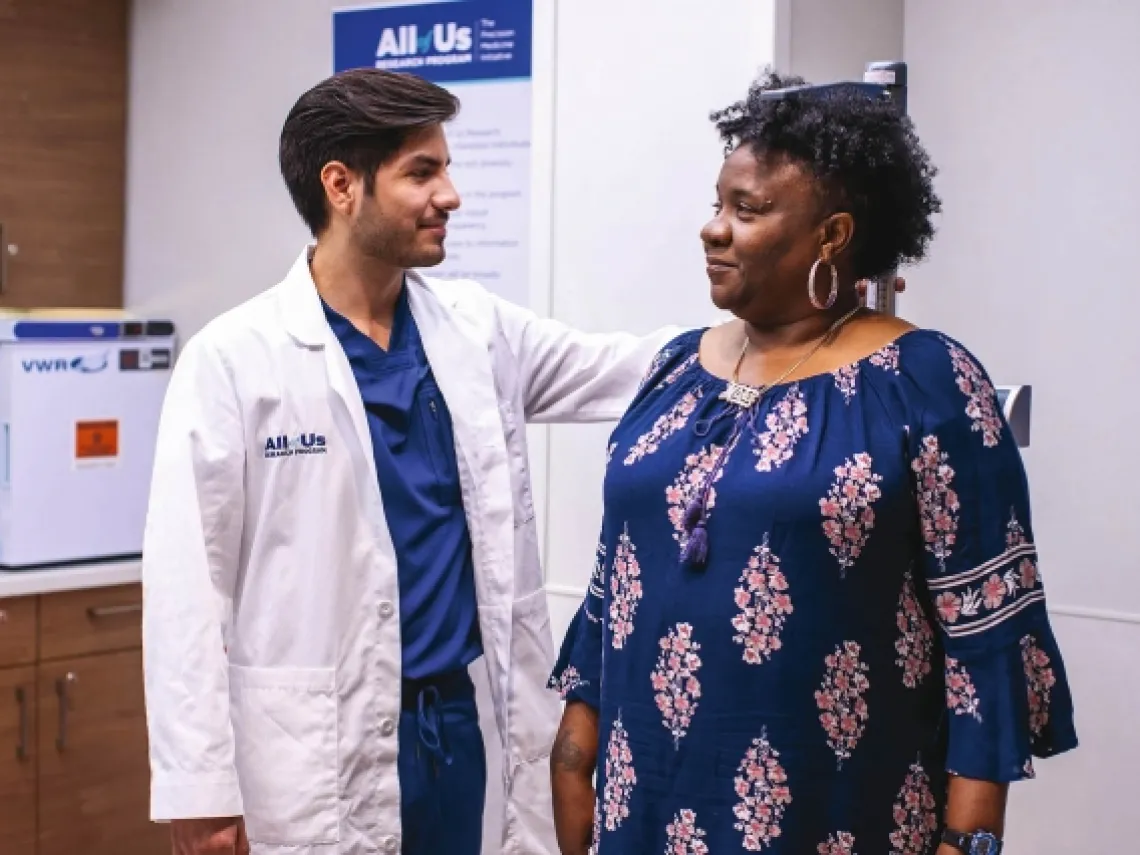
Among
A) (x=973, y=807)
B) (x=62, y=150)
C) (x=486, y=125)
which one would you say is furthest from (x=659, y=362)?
(x=62, y=150)

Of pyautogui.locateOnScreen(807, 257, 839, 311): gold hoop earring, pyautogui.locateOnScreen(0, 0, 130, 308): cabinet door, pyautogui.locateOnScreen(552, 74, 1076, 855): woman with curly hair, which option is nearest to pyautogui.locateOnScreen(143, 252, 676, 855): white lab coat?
pyautogui.locateOnScreen(552, 74, 1076, 855): woman with curly hair

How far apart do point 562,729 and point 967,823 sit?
1.52 ft

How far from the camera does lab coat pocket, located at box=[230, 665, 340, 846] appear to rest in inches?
76.2

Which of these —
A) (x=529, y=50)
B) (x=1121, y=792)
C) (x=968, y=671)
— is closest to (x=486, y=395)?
(x=968, y=671)

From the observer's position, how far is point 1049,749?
1.45m

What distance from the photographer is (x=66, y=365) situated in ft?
11.1

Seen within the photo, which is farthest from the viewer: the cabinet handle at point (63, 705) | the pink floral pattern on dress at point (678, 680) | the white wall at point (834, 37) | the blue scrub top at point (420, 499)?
the cabinet handle at point (63, 705)

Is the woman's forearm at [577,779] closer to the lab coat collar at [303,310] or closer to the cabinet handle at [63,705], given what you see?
the lab coat collar at [303,310]

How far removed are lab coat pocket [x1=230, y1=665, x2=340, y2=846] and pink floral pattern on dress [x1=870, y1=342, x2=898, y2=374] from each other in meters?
0.83

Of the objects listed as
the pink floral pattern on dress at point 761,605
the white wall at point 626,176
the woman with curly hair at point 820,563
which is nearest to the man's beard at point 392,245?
the woman with curly hair at point 820,563

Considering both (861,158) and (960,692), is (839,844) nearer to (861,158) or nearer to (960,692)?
(960,692)

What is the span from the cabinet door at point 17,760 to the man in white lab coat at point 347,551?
1416mm

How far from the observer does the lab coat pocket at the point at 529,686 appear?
2.08 metres

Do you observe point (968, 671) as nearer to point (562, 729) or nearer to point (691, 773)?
point (691, 773)
